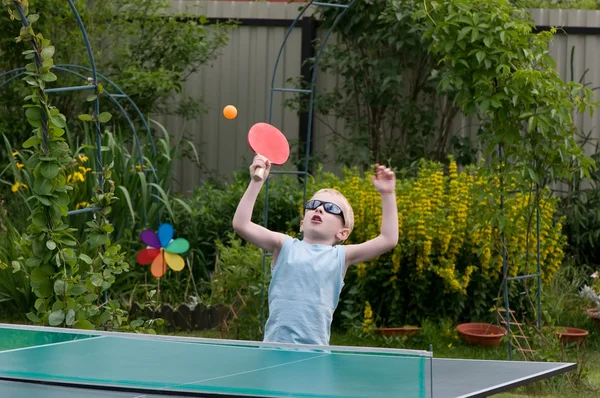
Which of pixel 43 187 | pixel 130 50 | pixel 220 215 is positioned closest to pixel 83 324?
pixel 43 187

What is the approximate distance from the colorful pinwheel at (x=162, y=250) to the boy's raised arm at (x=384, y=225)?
10.6 ft

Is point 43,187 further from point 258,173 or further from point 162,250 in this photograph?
point 162,250

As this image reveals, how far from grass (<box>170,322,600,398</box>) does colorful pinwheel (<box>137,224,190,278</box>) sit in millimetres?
494

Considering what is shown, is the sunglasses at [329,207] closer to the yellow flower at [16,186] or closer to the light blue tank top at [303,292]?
the light blue tank top at [303,292]

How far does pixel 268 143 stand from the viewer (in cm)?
401

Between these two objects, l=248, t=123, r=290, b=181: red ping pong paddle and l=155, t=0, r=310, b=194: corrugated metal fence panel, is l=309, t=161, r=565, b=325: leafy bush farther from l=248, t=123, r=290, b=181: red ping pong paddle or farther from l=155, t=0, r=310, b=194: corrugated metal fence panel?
l=155, t=0, r=310, b=194: corrugated metal fence panel

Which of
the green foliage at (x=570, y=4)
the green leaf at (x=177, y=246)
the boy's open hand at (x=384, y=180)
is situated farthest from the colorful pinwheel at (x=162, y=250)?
the green foliage at (x=570, y=4)

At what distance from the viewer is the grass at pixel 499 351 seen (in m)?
5.28

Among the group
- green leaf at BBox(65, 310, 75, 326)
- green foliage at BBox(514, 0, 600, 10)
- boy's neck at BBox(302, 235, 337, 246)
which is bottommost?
green leaf at BBox(65, 310, 75, 326)

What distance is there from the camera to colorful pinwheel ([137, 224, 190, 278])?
688cm

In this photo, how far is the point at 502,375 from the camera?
3074 millimetres

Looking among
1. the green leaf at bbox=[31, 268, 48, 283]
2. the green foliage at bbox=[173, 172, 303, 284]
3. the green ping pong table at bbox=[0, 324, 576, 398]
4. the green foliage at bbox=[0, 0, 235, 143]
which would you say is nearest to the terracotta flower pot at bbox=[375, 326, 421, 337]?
the green foliage at bbox=[173, 172, 303, 284]

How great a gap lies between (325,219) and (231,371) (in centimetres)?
111

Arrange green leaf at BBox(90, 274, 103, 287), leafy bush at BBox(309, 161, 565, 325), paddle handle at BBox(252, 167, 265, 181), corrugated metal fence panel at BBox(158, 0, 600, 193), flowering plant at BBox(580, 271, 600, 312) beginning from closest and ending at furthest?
paddle handle at BBox(252, 167, 265, 181), green leaf at BBox(90, 274, 103, 287), leafy bush at BBox(309, 161, 565, 325), flowering plant at BBox(580, 271, 600, 312), corrugated metal fence panel at BBox(158, 0, 600, 193)
